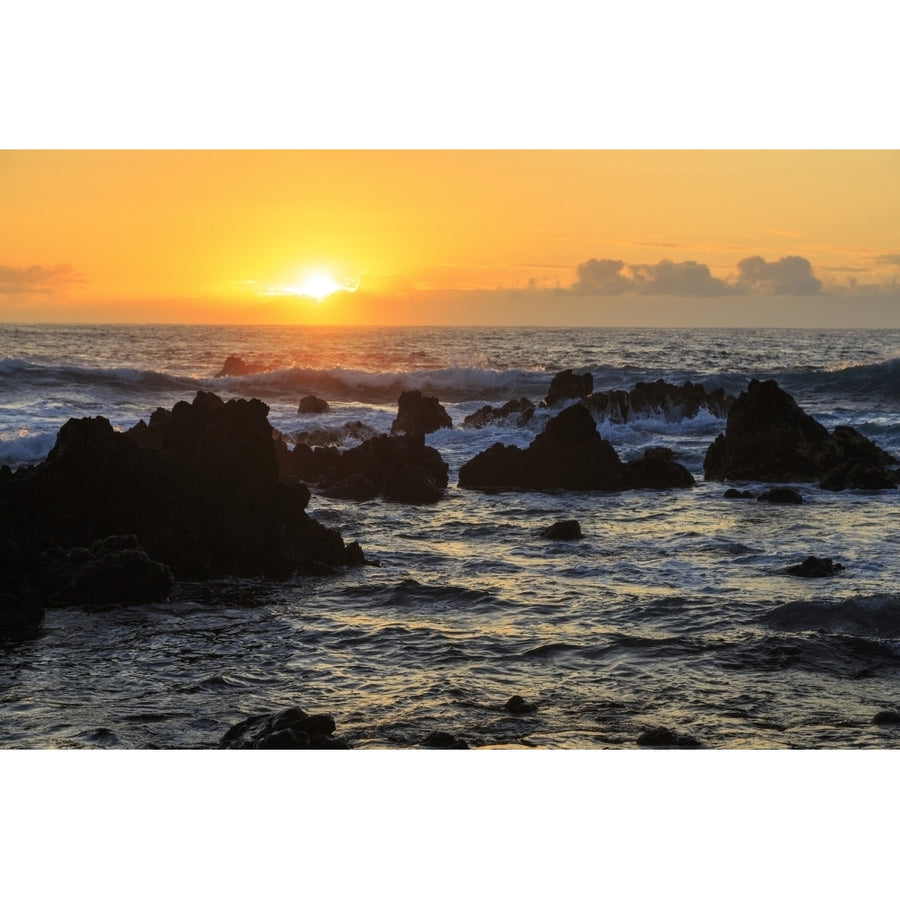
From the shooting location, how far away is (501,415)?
1193 inches

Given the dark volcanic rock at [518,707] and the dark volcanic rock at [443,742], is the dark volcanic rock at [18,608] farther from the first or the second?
the dark volcanic rock at [518,707]

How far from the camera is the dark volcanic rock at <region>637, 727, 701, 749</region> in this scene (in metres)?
7.55

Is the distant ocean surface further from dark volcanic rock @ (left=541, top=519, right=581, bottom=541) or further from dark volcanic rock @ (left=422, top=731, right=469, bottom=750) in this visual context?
dark volcanic rock @ (left=541, top=519, right=581, bottom=541)

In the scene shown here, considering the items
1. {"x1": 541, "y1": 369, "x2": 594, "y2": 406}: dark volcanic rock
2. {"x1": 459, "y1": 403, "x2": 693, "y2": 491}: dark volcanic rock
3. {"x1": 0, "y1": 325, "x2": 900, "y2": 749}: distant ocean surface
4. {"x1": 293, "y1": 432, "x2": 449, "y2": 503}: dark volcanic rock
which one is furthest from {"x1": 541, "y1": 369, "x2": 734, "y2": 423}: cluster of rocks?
{"x1": 293, "y1": 432, "x2": 449, "y2": 503}: dark volcanic rock

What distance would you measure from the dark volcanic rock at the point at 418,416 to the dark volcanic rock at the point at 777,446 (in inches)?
325

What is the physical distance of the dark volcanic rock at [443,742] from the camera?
756 cm

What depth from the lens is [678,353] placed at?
38594mm

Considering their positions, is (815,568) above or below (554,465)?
below

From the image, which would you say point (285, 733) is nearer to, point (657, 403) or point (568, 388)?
point (657, 403)

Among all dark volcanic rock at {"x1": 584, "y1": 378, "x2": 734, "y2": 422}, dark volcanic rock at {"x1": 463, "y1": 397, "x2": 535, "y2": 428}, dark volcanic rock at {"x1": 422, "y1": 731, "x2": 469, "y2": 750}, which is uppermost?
dark volcanic rock at {"x1": 584, "y1": 378, "x2": 734, "y2": 422}

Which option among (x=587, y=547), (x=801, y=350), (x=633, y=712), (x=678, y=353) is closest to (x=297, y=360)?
(x=678, y=353)

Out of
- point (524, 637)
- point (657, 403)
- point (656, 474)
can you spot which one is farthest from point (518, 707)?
point (657, 403)

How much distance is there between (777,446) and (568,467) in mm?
4306

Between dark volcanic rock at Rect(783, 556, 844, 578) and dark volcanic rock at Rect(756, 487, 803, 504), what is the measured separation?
540 centimetres
